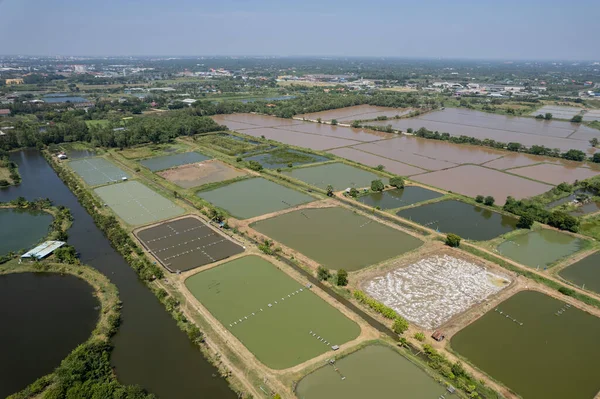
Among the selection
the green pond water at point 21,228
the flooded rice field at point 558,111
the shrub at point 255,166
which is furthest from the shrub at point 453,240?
the flooded rice field at point 558,111

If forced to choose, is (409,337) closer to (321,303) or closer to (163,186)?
(321,303)

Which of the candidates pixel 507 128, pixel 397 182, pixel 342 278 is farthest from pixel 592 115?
pixel 342 278

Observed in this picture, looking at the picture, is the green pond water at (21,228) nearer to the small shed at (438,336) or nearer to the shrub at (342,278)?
the shrub at (342,278)

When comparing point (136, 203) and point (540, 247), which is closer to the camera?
point (540, 247)

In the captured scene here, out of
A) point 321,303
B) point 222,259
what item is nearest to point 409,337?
point 321,303

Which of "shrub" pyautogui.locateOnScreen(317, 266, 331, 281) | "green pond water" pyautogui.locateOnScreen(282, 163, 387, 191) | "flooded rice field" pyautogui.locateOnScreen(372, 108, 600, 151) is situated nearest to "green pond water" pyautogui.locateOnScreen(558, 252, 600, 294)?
"shrub" pyautogui.locateOnScreen(317, 266, 331, 281)

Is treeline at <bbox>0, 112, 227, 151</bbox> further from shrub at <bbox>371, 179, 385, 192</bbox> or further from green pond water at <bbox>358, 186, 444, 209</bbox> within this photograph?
green pond water at <bbox>358, 186, 444, 209</bbox>

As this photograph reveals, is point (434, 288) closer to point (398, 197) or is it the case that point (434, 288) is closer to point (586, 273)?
point (586, 273)
